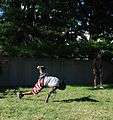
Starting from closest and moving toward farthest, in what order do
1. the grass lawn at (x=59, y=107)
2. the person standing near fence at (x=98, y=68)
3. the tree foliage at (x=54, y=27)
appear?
1. the grass lawn at (x=59, y=107)
2. the person standing near fence at (x=98, y=68)
3. the tree foliage at (x=54, y=27)

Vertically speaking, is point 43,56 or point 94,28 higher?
point 94,28

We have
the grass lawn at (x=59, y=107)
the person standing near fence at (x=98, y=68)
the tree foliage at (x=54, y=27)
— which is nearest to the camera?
the grass lawn at (x=59, y=107)

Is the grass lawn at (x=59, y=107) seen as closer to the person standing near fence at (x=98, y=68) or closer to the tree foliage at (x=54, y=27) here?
the person standing near fence at (x=98, y=68)

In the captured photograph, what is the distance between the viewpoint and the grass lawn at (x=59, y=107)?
11913 millimetres

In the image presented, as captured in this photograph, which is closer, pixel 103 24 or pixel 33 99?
pixel 33 99

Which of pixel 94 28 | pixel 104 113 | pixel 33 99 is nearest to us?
pixel 104 113

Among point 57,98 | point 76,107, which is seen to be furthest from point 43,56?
point 76,107

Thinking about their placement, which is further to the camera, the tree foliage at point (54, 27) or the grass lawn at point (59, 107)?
the tree foliage at point (54, 27)

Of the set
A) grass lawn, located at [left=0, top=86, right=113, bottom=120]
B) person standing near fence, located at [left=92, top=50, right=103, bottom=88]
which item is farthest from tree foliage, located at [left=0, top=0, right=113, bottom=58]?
grass lawn, located at [left=0, top=86, right=113, bottom=120]

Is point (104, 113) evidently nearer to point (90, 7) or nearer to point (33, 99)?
point (33, 99)

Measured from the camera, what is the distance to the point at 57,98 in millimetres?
16156

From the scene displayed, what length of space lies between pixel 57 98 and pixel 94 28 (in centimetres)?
1043

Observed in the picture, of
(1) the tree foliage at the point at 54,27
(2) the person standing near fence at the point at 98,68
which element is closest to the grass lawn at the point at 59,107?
(2) the person standing near fence at the point at 98,68

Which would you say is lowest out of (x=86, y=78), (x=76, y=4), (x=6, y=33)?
(x=86, y=78)
